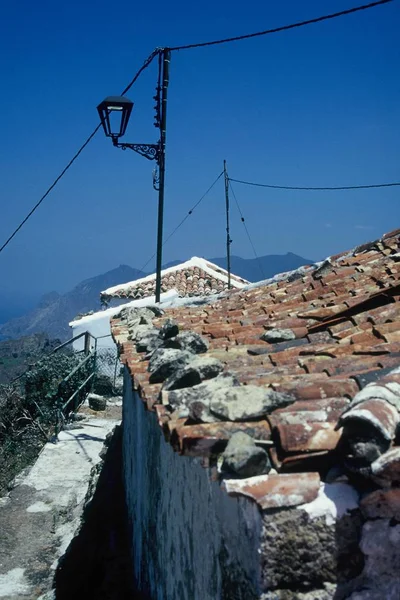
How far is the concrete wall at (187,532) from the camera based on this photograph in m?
2.27

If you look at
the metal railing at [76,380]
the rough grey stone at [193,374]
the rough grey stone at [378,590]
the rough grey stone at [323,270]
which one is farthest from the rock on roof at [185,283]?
the rough grey stone at [378,590]

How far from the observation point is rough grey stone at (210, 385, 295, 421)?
254cm

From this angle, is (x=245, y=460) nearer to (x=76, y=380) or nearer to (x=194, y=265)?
(x=76, y=380)

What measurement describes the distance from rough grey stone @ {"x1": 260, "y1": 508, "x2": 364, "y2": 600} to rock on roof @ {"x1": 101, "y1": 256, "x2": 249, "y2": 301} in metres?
19.3

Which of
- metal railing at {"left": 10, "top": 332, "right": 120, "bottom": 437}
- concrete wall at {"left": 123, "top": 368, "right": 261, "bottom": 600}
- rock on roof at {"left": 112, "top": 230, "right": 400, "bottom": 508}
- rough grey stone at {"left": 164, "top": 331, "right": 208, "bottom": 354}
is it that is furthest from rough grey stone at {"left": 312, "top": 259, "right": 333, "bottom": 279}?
metal railing at {"left": 10, "top": 332, "right": 120, "bottom": 437}

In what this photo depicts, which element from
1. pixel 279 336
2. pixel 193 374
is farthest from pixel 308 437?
pixel 279 336

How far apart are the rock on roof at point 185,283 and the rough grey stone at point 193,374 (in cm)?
1785

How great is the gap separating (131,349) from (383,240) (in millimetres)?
3946

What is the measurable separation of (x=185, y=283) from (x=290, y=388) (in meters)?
20.4

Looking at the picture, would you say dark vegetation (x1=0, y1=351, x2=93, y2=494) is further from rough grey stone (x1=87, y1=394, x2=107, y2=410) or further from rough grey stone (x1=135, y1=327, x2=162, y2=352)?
rough grey stone (x1=135, y1=327, x2=162, y2=352)

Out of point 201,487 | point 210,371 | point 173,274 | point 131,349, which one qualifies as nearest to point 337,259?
point 131,349

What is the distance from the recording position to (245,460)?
2.15 metres

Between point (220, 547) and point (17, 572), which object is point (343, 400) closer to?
point (220, 547)

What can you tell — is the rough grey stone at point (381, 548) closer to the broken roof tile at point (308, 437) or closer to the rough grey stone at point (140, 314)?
the broken roof tile at point (308, 437)
